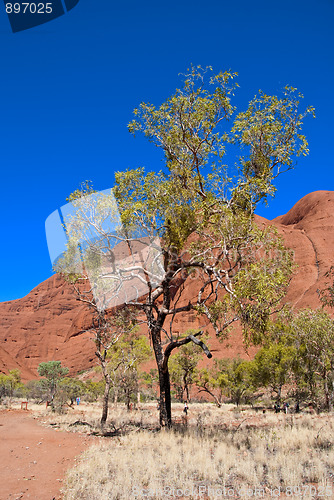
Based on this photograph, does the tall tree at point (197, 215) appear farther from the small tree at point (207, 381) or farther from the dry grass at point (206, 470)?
the small tree at point (207, 381)

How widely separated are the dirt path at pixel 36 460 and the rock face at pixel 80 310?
68.2ft

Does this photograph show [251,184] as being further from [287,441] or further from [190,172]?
[287,441]

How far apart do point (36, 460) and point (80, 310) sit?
4486 inches

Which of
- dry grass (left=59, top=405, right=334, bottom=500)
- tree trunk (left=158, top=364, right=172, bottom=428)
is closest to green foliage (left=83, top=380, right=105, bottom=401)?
tree trunk (left=158, top=364, right=172, bottom=428)

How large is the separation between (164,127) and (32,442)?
516 inches

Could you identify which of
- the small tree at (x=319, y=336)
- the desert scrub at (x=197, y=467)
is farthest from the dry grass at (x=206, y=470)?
the small tree at (x=319, y=336)

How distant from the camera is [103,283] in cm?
1667

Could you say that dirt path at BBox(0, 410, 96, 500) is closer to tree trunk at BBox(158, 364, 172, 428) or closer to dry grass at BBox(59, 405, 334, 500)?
dry grass at BBox(59, 405, 334, 500)

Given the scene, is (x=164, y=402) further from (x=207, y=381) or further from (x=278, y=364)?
(x=207, y=381)

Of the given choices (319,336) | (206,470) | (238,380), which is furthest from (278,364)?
(206,470)

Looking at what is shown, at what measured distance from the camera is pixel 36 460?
360 inches

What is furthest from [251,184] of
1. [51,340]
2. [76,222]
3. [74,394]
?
[51,340]

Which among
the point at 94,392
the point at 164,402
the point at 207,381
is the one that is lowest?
the point at 94,392

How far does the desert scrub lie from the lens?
20.6 ft
